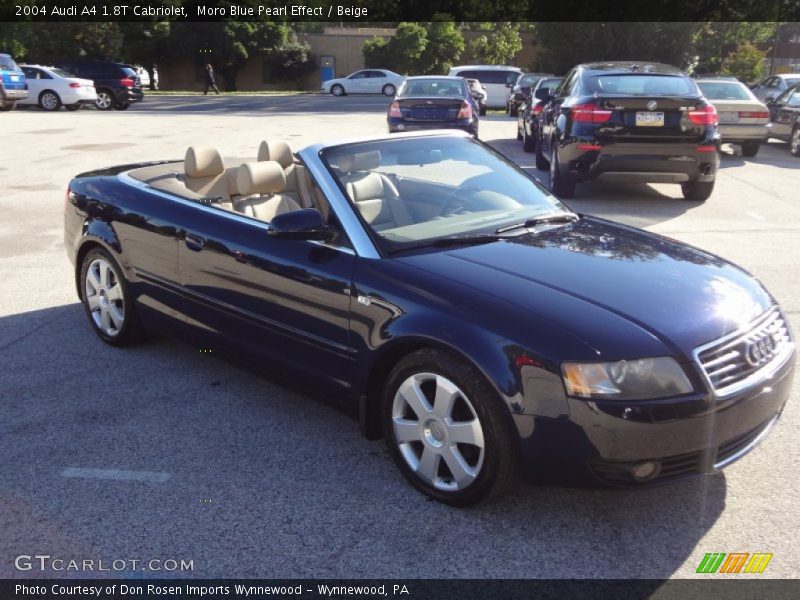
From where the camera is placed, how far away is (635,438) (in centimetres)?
293

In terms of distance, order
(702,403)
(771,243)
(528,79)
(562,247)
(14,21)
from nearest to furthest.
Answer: (702,403)
(562,247)
(771,243)
(528,79)
(14,21)

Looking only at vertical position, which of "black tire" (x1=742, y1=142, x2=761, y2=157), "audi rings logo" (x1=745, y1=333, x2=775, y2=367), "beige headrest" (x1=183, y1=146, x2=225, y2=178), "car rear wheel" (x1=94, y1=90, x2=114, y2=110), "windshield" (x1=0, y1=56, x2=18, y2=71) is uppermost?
"windshield" (x1=0, y1=56, x2=18, y2=71)

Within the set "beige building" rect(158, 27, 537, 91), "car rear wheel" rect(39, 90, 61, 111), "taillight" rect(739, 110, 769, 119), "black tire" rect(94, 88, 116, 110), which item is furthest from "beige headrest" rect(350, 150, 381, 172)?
"beige building" rect(158, 27, 537, 91)

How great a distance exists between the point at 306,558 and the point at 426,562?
0.45 meters

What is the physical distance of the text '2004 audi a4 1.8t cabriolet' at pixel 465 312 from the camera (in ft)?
9.78

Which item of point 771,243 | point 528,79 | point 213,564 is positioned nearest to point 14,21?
point 528,79

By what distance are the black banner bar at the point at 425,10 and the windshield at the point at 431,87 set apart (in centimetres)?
2584

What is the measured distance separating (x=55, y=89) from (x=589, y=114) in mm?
23402

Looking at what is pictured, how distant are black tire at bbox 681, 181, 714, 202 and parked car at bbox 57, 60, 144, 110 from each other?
2465 centimetres

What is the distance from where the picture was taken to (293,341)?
390cm

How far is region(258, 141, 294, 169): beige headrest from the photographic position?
205 inches

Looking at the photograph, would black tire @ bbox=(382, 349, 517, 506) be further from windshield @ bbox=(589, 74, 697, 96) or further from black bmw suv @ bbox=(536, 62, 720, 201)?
windshield @ bbox=(589, 74, 697, 96)

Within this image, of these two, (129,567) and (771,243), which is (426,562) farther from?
(771,243)

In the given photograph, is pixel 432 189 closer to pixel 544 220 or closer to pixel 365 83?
pixel 544 220
